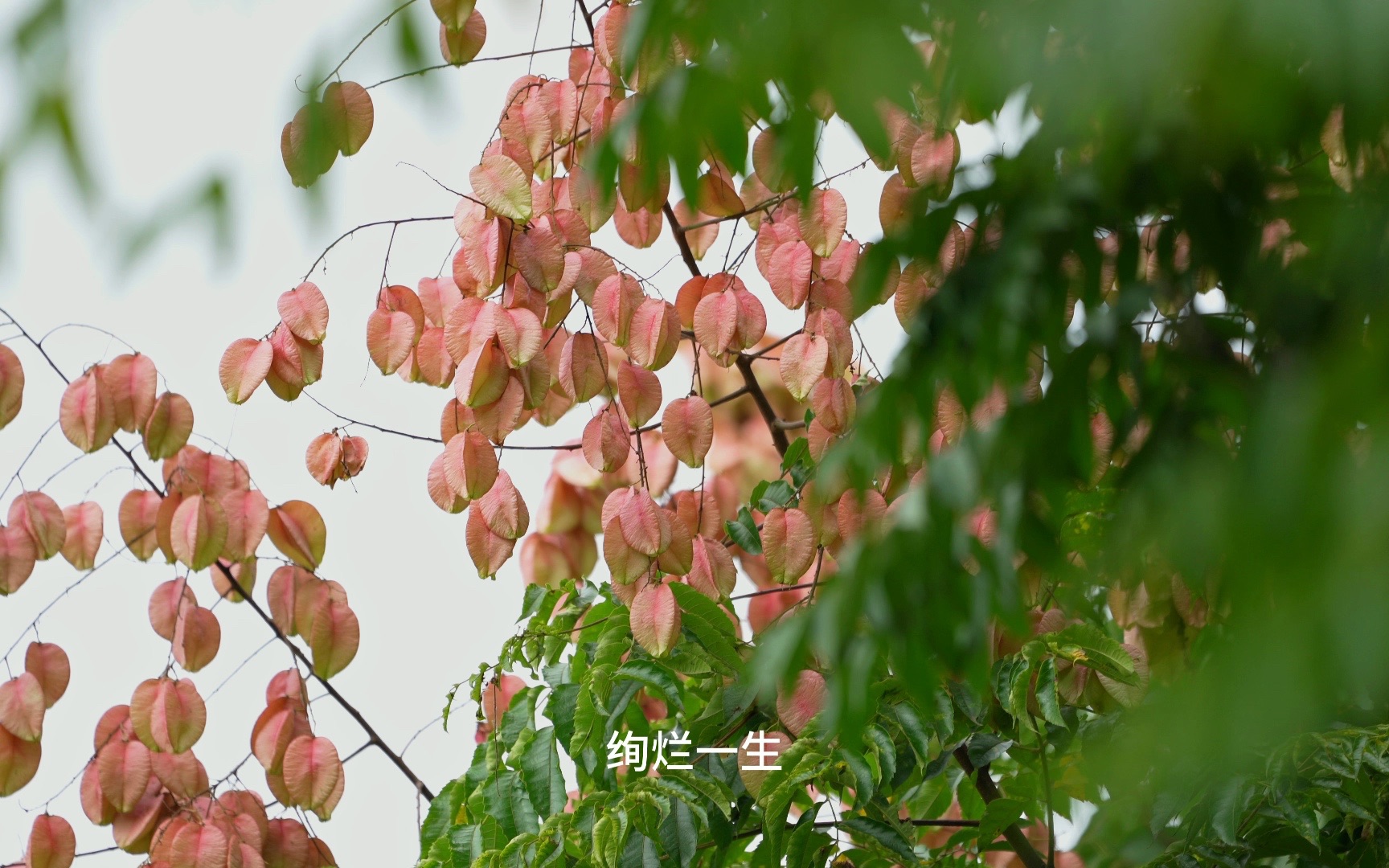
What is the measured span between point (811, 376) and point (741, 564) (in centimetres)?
64

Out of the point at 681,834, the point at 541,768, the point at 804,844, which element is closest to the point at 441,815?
the point at 541,768

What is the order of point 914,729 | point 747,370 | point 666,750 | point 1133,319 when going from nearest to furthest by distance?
point 1133,319 → point 914,729 → point 666,750 → point 747,370

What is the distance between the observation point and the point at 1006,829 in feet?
4.54

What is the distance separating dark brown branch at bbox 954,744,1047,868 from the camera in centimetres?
140

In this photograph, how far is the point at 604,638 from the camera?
123 cm

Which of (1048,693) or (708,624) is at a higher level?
(708,624)

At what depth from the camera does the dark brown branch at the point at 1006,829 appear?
4.60ft

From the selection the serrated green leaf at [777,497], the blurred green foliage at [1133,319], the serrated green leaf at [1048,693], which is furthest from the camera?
the serrated green leaf at [777,497]

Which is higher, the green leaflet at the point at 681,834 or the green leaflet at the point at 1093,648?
the green leaflet at the point at 1093,648

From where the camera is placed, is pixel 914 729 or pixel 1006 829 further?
pixel 1006 829

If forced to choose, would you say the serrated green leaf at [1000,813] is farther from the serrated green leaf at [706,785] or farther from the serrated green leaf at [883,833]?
the serrated green leaf at [706,785]

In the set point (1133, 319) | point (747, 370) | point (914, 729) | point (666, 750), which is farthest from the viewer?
point (747, 370)

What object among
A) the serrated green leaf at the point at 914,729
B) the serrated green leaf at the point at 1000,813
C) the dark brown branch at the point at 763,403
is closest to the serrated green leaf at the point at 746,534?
the dark brown branch at the point at 763,403

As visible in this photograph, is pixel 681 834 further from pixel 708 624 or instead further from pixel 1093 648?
pixel 1093 648
